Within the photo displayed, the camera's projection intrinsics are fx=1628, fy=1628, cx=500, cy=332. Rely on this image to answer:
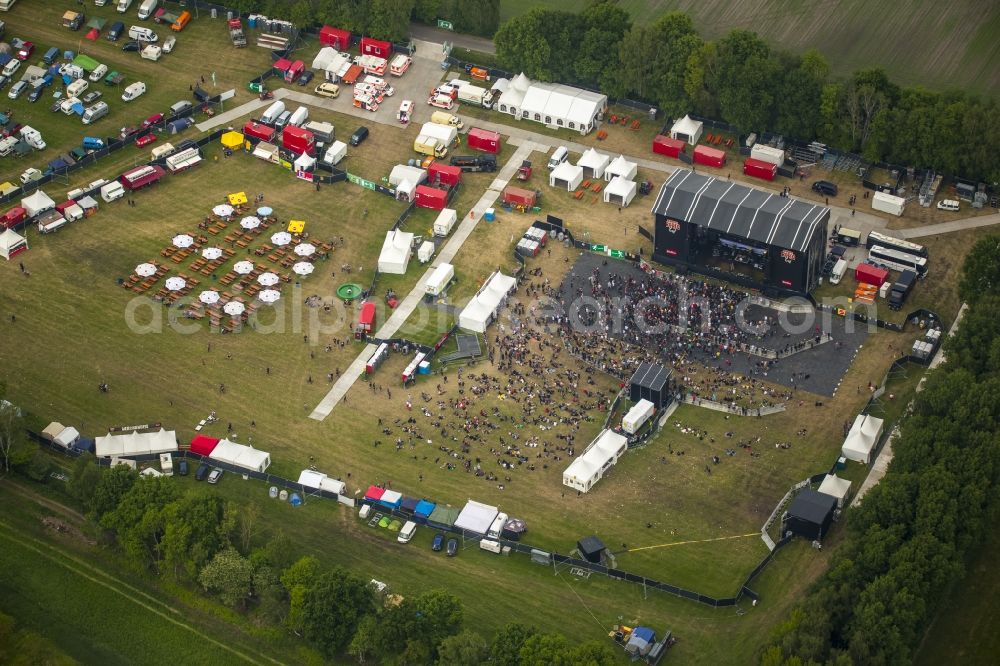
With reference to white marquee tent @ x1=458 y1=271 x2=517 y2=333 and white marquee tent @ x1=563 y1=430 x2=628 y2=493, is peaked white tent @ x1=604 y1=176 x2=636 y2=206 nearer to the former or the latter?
white marquee tent @ x1=458 y1=271 x2=517 y2=333

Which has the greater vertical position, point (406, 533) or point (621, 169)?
point (621, 169)

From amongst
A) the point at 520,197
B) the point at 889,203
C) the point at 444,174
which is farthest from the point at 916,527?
the point at 444,174

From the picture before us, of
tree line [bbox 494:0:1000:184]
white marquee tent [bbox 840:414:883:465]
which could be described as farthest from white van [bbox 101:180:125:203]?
white marquee tent [bbox 840:414:883:465]

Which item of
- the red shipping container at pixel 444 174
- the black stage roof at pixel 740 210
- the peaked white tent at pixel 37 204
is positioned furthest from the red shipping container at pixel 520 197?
the peaked white tent at pixel 37 204

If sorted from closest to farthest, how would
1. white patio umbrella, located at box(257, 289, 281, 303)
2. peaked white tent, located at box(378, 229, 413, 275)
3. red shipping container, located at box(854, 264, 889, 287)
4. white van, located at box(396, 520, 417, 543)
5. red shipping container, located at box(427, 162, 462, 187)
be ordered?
white van, located at box(396, 520, 417, 543) → red shipping container, located at box(854, 264, 889, 287) → white patio umbrella, located at box(257, 289, 281, 303) → peaked white tent, located at box(378, 229, 413, 275) → red shipping container, located at box(427, 162, 462, 187)

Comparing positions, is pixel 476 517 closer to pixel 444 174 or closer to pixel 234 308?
pixel 234 308
